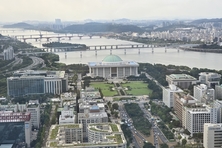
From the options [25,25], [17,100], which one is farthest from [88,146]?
[25,25]

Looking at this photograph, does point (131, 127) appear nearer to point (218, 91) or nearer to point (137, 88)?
point (218, 91)

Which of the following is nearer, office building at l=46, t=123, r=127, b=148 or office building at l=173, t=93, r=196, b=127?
office building at l=46, t=123, r=127, b=148

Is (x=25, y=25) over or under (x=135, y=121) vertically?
over

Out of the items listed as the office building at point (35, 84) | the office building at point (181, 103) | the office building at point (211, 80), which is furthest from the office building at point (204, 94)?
the office building at point (35, 84)

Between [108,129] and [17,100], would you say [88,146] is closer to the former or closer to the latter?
[108,129]

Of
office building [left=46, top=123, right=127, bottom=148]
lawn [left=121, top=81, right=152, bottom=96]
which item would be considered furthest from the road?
lawn [left=121, top=81, right=152, bottom=96]

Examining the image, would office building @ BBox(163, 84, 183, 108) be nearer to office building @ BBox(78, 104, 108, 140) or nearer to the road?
the road
